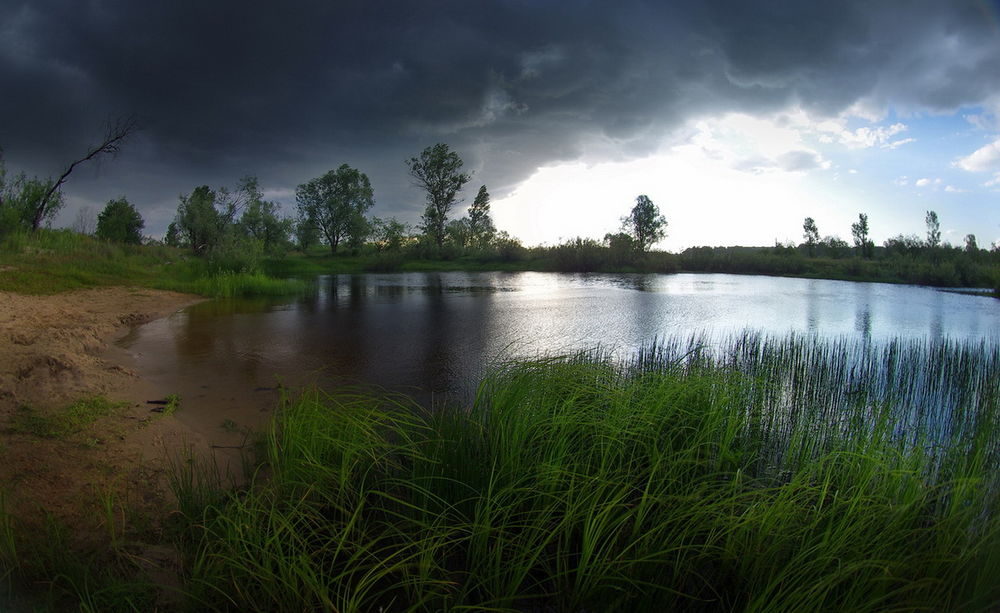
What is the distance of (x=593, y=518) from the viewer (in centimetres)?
271

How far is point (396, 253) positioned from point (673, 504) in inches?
2088

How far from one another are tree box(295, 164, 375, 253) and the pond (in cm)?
3715

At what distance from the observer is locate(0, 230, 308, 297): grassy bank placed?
14.8 meters

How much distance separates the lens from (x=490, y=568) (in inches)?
99.4

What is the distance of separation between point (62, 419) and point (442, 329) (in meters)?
9.54

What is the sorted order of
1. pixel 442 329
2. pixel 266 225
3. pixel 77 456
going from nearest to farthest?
pixel 77 456, pixel 442 329, pixel 266 225

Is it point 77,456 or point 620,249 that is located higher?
point 620,249

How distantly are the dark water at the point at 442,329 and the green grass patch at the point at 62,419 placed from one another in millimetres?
1333

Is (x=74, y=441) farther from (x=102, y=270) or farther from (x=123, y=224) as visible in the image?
(x=123, y=224)

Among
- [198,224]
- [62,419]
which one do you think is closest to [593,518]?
[62,419]

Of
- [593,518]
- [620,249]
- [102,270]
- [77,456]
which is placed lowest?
[77,456]

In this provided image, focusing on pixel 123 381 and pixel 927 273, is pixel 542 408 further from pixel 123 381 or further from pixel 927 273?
pixel 927 273

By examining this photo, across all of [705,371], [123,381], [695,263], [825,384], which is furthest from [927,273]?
[123,381]

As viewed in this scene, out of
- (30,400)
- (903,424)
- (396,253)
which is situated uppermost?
(396,253)
